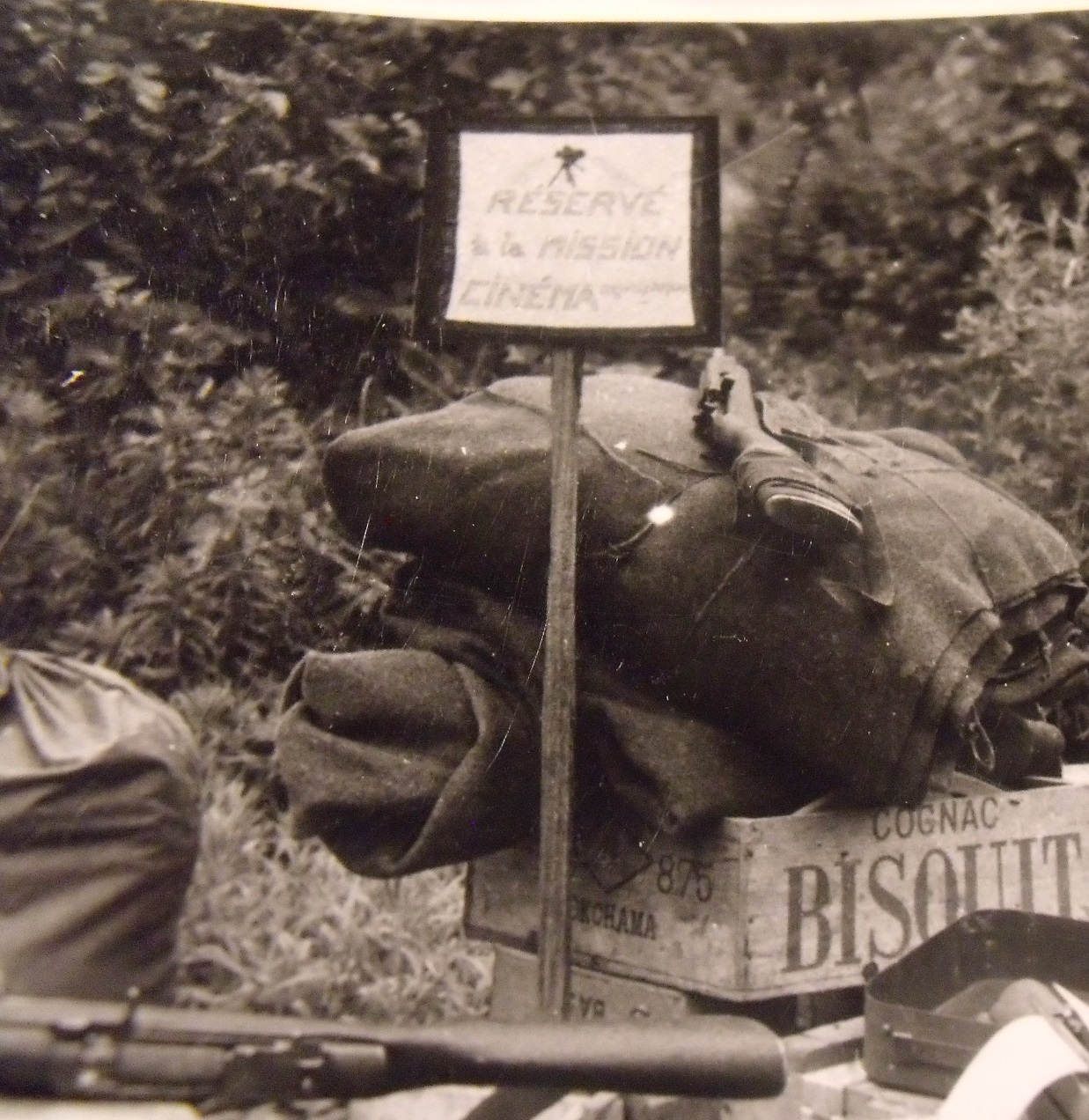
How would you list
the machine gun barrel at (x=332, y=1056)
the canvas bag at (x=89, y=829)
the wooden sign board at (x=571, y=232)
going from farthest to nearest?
the wooden sign board at (x=571, y=232), the canvas bag at (x=89, y=829), the machine gun barrel at (x=332, y=1056)

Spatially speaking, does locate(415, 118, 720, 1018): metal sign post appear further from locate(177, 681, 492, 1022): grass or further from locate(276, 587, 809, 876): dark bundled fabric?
locate(177, 681, 492, 1022): grass

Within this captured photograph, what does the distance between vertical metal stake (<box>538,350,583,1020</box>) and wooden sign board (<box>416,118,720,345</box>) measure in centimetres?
5

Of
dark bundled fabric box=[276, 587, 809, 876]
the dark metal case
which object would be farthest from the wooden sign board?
the dark metal case

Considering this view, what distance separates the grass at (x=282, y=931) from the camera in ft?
3.05

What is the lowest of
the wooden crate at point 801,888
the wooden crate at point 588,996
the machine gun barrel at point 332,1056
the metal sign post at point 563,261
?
the machine gun barrel at point 332,1056

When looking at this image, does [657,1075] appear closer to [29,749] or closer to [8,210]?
[29,749]

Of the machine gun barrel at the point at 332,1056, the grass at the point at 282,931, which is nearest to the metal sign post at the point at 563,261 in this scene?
the grass at the point at 282,931

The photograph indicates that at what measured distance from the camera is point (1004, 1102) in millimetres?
762

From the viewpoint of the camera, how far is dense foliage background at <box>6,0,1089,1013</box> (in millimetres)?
845

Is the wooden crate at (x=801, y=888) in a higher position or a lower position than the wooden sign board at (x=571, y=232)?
lower

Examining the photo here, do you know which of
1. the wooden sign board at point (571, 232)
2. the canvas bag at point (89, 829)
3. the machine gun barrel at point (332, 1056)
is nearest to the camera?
the machine gun barrel at point (332, 1056)

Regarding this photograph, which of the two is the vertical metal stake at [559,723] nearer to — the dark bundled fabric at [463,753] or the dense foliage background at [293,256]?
the dark bundled fabric at [463,753]

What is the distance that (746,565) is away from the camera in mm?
926

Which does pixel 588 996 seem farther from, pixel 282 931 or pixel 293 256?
pixel 293 256
